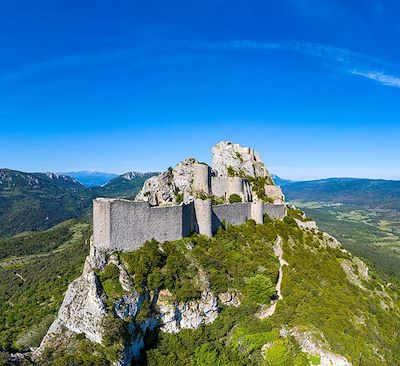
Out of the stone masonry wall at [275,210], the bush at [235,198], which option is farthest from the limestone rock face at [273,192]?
the bush at [235,198]

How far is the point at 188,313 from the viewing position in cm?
3962

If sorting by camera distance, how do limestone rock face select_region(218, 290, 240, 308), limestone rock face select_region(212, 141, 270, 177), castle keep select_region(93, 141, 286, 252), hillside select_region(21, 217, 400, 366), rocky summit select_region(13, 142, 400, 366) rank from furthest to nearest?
1. limestone rock face select_region(212, 141, 270, 177)
2. limestone rock face select_region(218, 290, 240, 308)
3. castle keep select_region(93, 141, 286, 252)
4. hillside select_region(21, 217, 400, 366)
5. rocky summit select_region(13, 142, 400, 366)

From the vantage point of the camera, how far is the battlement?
37.9 m

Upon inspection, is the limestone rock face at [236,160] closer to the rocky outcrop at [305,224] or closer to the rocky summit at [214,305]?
the rocky outcrop at [305,224]

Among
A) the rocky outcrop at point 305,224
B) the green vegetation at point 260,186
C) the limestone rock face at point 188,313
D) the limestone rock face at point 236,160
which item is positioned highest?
the limestone rock face at point 236,160

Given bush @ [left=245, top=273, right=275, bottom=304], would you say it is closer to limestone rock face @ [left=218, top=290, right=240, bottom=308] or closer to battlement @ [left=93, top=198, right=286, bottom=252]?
limestone rock face @ [left=218, top=290, right=240, bottom=308]

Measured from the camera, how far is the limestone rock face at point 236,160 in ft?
210

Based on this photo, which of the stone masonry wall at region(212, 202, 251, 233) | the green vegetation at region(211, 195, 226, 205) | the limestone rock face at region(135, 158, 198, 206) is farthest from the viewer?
the green vegetation at region(211, 195, 226, 205)

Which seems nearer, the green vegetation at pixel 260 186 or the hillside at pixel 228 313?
the hillside at pixel 228 313

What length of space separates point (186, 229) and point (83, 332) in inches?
637

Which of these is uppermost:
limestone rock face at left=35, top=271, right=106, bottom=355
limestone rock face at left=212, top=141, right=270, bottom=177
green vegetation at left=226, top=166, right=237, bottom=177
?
limestone rock face at left=212, top=141, right=270, bottom=177

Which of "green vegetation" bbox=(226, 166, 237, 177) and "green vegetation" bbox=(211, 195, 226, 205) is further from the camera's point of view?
"green vegetation" bbox=(226, 166, 237, 177)

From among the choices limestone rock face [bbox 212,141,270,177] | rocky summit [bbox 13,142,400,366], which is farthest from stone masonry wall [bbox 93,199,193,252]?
limestone rock face [bbox 212,141,270,177]

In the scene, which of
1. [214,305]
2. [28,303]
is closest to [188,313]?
[214,305]
